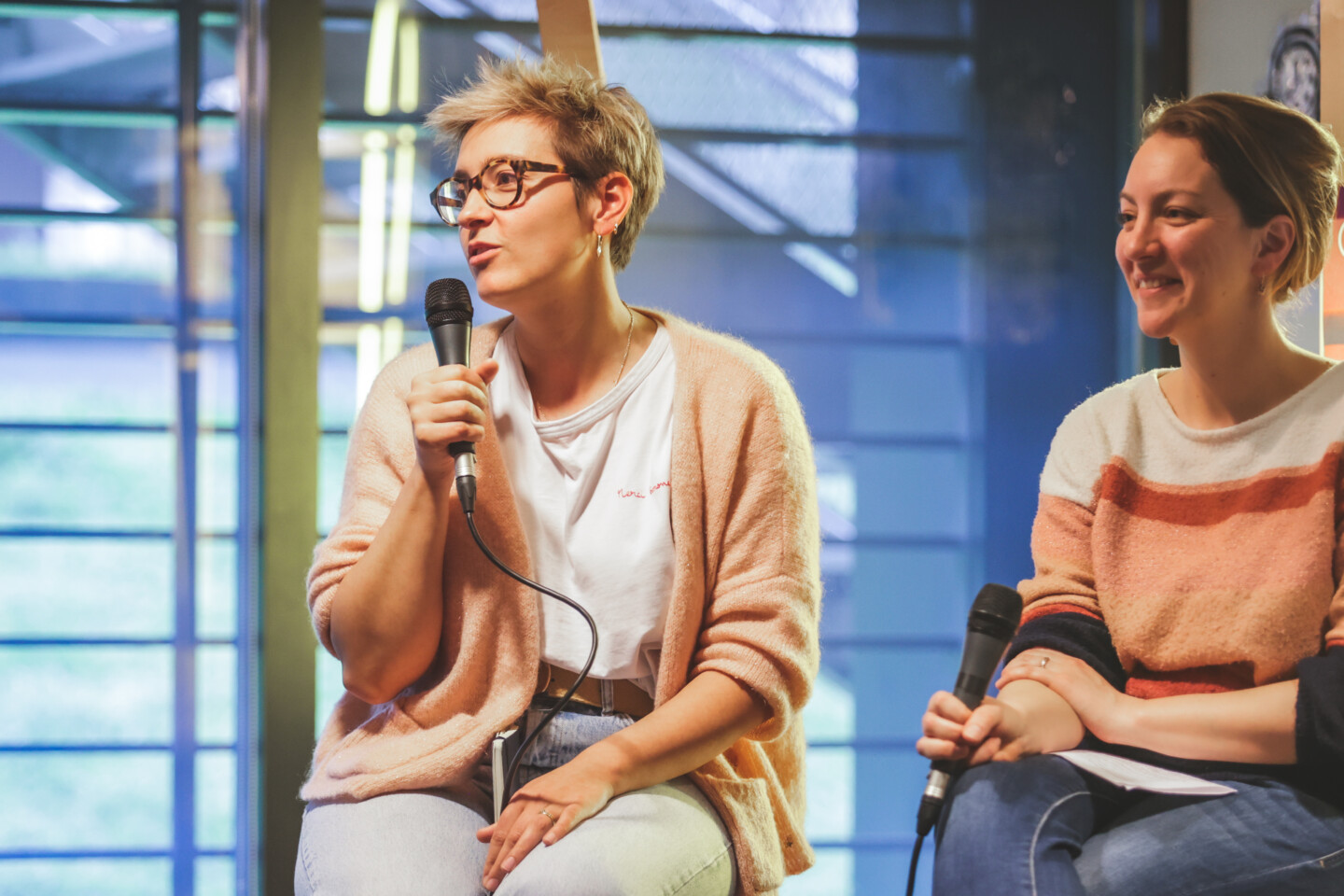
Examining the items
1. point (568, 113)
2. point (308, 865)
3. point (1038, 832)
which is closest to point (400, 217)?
point (568, 113)

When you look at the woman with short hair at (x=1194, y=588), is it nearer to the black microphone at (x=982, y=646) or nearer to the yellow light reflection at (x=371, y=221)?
the black microphone at (x=982, y=646)

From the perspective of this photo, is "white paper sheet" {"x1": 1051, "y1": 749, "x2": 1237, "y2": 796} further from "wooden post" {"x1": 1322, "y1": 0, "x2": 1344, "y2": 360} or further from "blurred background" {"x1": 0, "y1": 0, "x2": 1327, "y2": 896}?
"blurred background" {"x1": 0, "y1": 0, "x2": 1327, "y2": 896}

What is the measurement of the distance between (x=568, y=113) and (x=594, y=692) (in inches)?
31.3

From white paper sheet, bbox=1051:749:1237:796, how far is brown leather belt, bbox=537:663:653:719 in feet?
1.75

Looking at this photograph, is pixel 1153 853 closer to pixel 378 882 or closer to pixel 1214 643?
pixel 1214 643

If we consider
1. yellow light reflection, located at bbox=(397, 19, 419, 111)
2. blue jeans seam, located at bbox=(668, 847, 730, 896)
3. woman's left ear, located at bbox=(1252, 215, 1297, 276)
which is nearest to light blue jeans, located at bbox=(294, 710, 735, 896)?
blue jeans seam, located at bbox=(668, 847, 730, 896)

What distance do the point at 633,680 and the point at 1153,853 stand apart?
652 millimetres

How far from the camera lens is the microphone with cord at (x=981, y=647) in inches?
43.1

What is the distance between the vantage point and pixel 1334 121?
1.79m

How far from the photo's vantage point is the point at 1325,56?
1.82 m

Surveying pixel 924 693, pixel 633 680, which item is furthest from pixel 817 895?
pixel 633 680

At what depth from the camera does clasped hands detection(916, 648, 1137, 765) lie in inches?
45.5

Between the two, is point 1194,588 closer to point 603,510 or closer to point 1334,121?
point 603,510

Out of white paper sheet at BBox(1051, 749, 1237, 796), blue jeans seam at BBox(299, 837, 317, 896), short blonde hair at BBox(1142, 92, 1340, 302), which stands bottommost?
blue jeans seam at BBox(299, 837, 317, 896)
